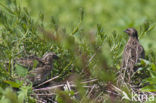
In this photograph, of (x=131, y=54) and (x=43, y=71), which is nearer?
(x=43, y=71)

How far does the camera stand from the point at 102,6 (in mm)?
12492

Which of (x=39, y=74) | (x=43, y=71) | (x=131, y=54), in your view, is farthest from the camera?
(x=131, y=54)

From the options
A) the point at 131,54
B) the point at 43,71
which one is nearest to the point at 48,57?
the point at 43,71

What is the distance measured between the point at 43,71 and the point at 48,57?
20 cm

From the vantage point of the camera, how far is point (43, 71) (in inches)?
182

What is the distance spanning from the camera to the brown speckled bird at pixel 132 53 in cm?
510

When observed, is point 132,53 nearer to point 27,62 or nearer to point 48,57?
point 48,57

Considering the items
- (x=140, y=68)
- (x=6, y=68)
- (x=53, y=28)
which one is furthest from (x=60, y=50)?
(x=140, y=68)

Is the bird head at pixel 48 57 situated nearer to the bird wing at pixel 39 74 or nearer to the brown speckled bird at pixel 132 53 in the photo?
the bird wing at pixel 39 74

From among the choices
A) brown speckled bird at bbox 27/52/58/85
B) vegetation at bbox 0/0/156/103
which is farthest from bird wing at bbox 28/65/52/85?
vegetation at bbox 0/0/156/103

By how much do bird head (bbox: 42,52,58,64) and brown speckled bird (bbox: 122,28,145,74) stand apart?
1074 millimetres

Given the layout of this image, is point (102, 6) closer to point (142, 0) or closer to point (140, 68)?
point (142, 0)

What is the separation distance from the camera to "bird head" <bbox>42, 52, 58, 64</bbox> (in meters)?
4.54

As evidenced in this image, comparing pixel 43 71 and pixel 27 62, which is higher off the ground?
pixel 27 62
